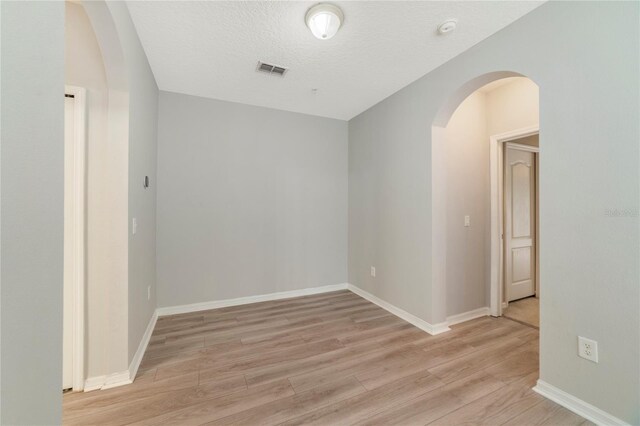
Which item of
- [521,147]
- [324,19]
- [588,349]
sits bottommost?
[588,349]

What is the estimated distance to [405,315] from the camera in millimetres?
2840

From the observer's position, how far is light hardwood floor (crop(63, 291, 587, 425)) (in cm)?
151

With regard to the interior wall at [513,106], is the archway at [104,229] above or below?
below

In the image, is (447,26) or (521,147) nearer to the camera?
(447,26)

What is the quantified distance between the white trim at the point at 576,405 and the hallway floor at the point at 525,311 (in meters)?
1.25

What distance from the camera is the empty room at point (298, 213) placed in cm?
84

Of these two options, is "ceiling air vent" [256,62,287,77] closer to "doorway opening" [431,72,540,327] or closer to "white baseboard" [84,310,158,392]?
"doorway opening" [431,72,540,327]

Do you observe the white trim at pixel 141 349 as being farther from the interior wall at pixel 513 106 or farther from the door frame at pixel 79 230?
the interior wall at pixel 513 106

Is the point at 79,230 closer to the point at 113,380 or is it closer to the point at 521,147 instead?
the point at 113,380

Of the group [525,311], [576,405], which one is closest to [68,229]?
[576,405]

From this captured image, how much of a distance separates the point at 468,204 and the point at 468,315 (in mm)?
1304

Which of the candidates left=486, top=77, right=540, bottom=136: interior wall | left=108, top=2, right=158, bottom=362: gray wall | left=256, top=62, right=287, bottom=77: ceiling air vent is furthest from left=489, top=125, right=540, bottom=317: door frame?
left=108, top=2, right=158, bottom=362: gray wall

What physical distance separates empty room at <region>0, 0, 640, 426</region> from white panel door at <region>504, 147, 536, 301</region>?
4 centimetres

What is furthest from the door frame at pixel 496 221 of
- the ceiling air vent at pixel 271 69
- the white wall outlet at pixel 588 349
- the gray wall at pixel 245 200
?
the ceiling air vent at pixel 271 69
